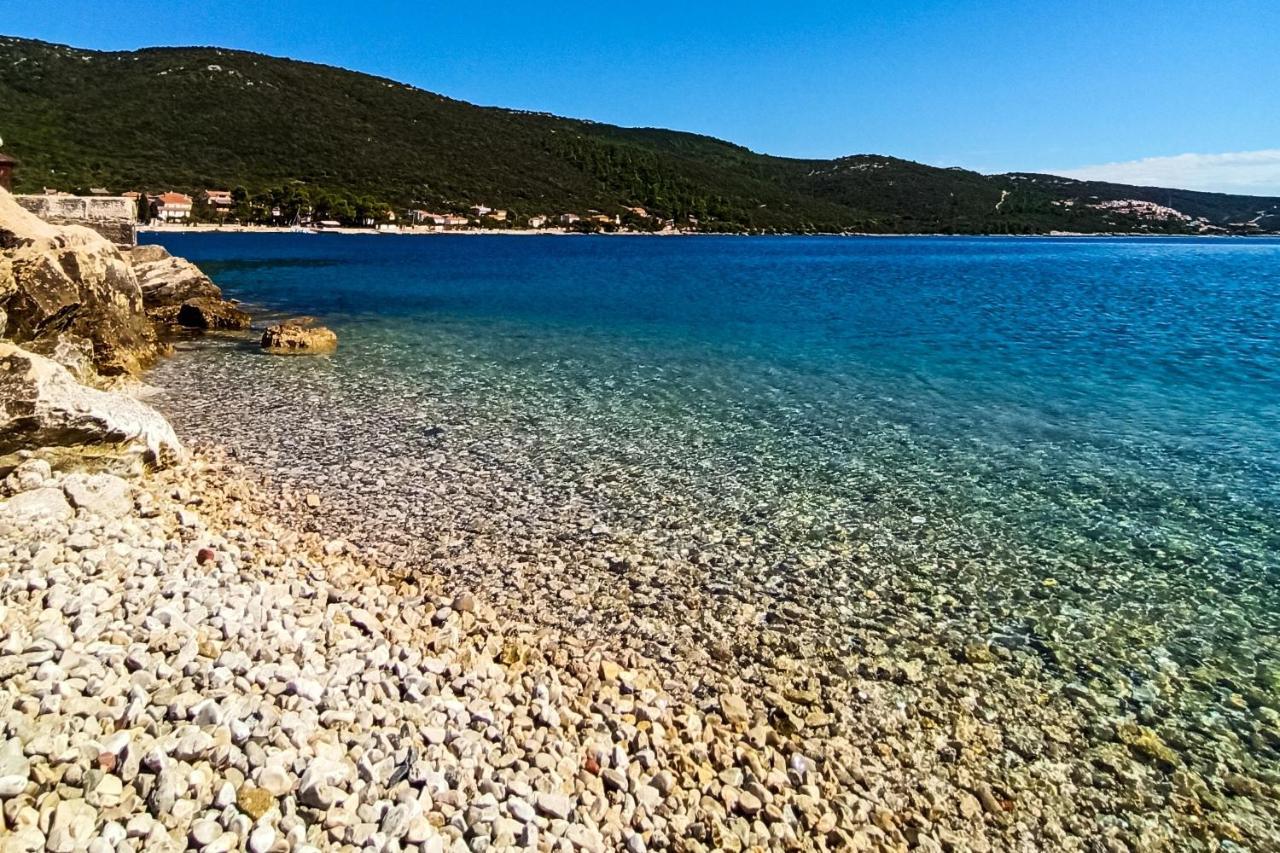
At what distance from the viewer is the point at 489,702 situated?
21.3ft

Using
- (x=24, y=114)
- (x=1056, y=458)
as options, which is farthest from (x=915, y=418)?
(x=24, y=114)

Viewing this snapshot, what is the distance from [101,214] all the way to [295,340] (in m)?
12.8

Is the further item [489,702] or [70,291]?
[70,291]

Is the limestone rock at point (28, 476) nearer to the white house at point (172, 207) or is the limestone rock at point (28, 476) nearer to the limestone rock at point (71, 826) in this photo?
the limestone rock at point (71, 826)

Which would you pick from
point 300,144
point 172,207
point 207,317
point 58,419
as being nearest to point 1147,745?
point 58,419

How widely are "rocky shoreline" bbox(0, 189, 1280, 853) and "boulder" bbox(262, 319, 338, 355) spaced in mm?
14214

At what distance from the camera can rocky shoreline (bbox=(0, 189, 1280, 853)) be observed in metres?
4.91

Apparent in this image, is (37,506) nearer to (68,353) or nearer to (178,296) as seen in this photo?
(68,353)

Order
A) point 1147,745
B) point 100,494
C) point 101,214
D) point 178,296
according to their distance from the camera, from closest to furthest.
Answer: point 1147,745 → point 100,494 → point 101,214 → point 178,296

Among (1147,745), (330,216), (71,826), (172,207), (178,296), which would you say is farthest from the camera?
(330,216)

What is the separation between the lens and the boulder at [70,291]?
631 inches

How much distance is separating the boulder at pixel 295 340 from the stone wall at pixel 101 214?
9516mm

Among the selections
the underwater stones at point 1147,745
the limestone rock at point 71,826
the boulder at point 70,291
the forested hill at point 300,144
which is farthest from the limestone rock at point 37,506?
the forested hill at point 300,144

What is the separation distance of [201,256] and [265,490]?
7034cm
